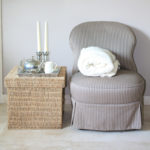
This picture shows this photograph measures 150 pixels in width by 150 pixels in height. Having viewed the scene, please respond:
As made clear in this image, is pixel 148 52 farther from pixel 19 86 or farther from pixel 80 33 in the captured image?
pixel 19 86

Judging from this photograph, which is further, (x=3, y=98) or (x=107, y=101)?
(x=3, y=98)

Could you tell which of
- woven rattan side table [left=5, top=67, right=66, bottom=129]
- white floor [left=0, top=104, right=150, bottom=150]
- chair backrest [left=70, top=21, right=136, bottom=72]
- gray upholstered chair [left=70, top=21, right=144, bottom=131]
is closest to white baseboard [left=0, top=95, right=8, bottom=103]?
white floor [left=0, top=104, right=150, bottom=150]

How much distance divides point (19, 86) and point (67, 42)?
833mm

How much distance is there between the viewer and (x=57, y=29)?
2865 mm

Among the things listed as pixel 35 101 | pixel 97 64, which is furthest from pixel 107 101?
pixel 35 101

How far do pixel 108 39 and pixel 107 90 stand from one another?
2.20ft

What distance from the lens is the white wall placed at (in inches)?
111

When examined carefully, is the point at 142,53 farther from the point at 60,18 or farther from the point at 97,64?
the point at 60,18

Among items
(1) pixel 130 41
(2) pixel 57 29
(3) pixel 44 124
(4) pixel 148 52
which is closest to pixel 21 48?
(2) pixel 57 29

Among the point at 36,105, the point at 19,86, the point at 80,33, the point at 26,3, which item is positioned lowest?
the point at 36,105

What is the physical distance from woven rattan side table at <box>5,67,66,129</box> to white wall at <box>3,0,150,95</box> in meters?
0.59

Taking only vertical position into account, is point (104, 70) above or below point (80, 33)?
below

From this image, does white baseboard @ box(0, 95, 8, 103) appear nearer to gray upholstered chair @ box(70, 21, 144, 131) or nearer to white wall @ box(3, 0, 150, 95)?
white wall @ box(3, 0, 150, 95)

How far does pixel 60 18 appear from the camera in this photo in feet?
9.32
